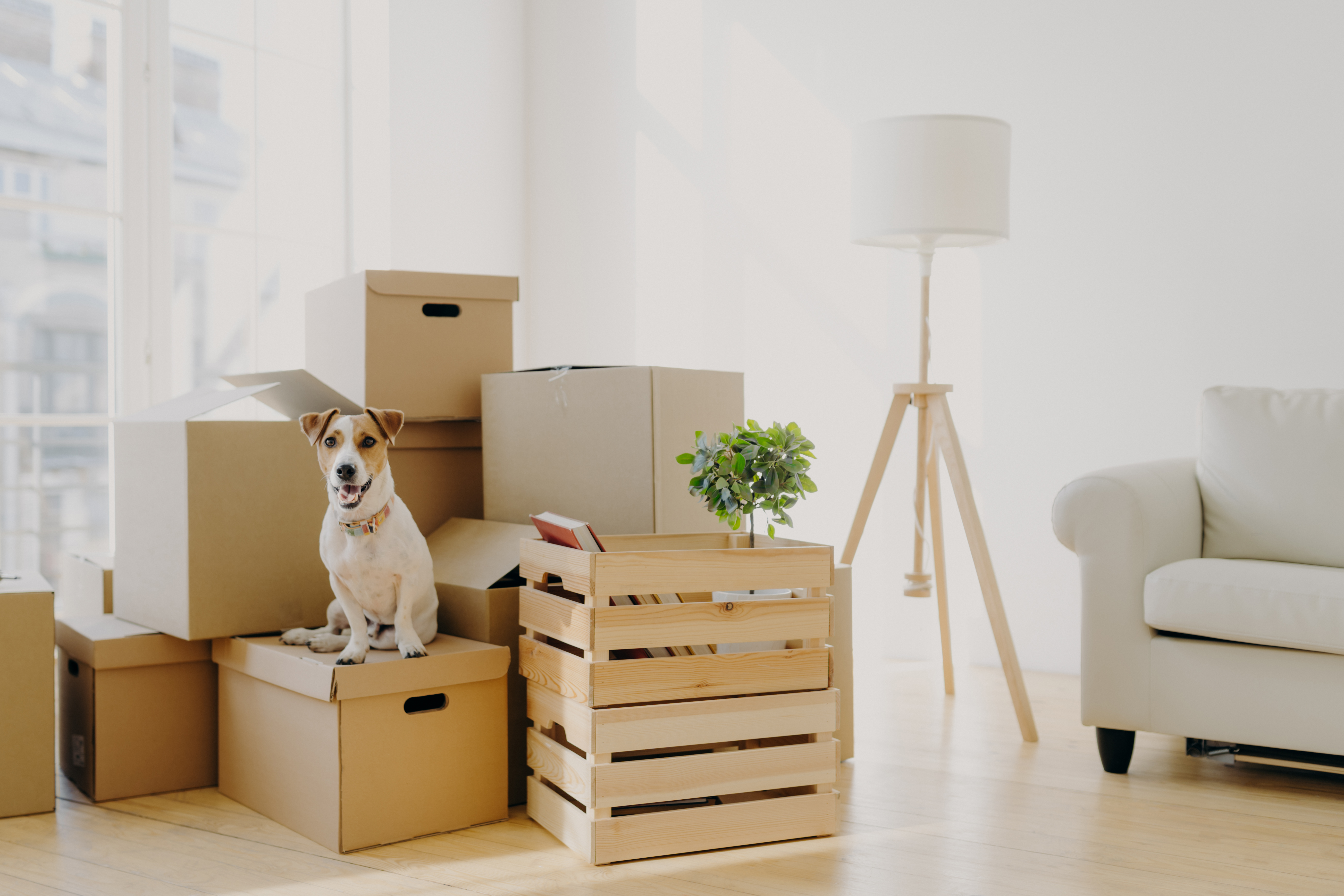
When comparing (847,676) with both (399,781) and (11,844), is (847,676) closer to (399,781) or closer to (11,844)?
(399,781)

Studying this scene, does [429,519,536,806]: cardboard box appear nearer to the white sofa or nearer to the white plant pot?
the white plant pot

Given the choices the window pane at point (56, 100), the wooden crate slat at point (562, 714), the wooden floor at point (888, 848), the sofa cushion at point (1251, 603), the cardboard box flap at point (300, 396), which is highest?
the window pane at point (56, 100)

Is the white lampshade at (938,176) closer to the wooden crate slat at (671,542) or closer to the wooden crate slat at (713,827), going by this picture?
the wooden crate slat at (671,542)

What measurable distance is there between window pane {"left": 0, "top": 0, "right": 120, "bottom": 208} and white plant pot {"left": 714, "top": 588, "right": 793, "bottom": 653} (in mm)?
2162

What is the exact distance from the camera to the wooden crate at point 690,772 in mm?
1731

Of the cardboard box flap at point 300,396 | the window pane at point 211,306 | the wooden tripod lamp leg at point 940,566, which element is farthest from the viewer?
the window pane at point 211,306

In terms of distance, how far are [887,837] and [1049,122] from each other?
2.15 m

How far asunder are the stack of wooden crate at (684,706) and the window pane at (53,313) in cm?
173

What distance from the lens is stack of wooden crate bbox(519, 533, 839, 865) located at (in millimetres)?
1736

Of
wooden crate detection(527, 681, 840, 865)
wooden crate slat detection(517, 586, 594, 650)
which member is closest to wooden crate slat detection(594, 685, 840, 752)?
wooden crate detection(527, 681, 840, 865)

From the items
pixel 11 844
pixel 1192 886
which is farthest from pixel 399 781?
pixel 1192 886

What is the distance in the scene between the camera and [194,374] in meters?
3.18

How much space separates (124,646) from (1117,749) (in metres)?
1.95

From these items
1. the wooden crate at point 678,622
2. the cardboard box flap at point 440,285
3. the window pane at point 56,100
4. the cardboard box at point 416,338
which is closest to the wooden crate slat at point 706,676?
the wooden crate at point 678,622
